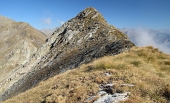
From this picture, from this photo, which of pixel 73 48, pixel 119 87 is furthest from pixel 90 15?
pixel 119 87

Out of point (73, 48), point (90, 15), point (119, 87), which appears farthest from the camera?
point (90, 15)

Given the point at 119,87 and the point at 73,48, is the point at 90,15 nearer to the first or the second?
the point at 73,48

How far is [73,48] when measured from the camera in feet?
137

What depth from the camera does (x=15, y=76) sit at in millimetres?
55594

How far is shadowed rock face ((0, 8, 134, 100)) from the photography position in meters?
33.5

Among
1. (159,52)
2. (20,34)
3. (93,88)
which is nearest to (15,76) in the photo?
(159,52)

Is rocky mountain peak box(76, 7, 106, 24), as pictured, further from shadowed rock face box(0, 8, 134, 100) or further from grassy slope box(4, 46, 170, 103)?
grassy slope box(4, 46, 170, 103)

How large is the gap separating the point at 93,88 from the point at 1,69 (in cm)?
11333

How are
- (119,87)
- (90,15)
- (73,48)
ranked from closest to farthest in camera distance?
(119,87) < (73,48) < (90,15)

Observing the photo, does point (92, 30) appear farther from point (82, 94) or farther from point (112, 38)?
point (82, 94)

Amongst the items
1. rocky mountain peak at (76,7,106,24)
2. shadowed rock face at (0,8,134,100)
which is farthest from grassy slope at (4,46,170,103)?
rocky mountain peak at (76,7,106,24)

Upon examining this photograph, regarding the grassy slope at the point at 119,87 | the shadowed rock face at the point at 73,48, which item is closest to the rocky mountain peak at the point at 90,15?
the shadowed rock face at the point at 73,48

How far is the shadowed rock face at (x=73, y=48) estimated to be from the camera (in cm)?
3353

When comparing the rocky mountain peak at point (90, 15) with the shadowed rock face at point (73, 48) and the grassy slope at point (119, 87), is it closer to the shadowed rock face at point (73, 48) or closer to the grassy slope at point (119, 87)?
the shadowed rock face at point (73, 48)
